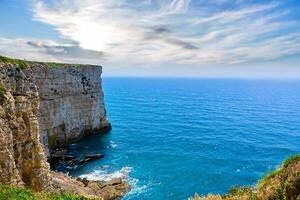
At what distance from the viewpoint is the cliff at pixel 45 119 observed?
1106 inches

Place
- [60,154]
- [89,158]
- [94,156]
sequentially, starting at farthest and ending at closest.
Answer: [94,156]
[89,158]
[60,154]

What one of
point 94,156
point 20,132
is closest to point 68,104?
point 94,156

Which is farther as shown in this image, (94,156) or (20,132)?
(94,156)

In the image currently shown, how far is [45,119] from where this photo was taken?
6050 centimetres

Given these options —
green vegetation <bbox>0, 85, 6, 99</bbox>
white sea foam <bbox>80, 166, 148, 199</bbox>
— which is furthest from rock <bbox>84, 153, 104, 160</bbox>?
green vegetation <bbox>0, 85, 6, 99</bbox>

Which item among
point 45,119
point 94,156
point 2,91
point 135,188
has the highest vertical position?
point 2,91

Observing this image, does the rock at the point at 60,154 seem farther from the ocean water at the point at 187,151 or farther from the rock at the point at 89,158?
the rock at the point at 89,158

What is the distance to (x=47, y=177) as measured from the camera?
31.6 metres

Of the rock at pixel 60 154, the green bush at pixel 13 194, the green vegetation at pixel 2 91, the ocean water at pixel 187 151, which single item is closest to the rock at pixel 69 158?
the rock at pixel 60 154

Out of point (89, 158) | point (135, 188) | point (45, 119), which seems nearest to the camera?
point (135, 188)

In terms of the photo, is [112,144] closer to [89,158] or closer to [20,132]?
[89,158]

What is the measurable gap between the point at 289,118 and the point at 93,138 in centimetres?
6862

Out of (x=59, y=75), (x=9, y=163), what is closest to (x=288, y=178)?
(x=9, y=163)

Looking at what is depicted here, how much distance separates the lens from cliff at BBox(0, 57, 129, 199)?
92.2 ft
